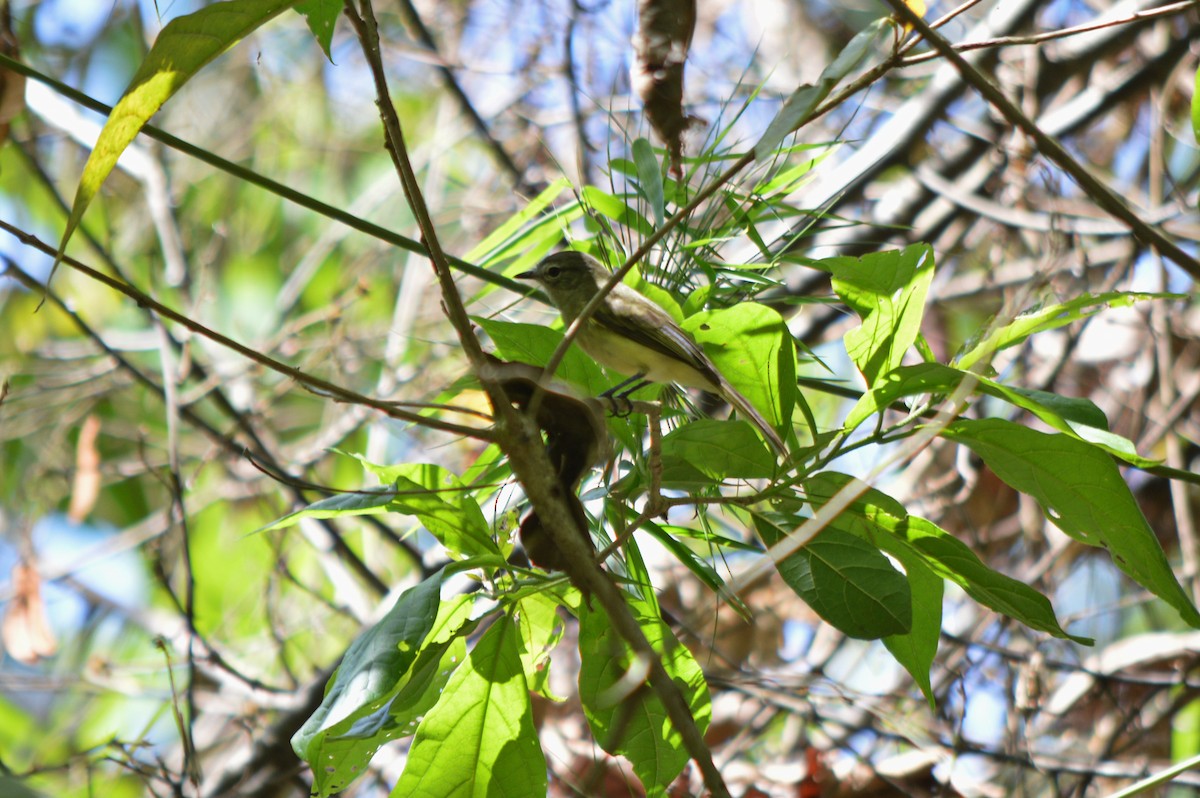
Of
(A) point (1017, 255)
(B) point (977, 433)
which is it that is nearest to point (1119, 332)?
(A) point (1017, 255)

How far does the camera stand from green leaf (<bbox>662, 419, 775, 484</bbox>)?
1.35m

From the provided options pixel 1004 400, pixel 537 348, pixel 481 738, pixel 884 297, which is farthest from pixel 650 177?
pixel 481 738

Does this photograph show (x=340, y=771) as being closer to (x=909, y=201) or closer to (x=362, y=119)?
(x=909, y=201)

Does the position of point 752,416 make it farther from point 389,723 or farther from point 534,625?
point 389,723

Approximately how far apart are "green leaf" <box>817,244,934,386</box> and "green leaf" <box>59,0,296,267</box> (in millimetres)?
780

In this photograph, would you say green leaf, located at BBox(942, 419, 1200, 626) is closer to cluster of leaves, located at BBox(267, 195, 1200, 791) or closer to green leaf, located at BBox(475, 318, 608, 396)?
cluster of leaves, located at BBox(267, 195, 1200, 791)

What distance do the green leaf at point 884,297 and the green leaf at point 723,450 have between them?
0.20 metres

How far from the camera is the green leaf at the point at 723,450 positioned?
135 centimetres

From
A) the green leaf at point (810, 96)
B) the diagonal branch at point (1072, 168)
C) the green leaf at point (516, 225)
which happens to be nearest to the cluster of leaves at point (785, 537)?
the diagonal branch at point (1072, 168)

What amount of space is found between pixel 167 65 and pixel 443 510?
62cm

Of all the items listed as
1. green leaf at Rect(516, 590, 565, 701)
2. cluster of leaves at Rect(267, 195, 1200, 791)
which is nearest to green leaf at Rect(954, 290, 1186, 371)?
cluster of leaves at Rect(267, 195, 1200, 791)

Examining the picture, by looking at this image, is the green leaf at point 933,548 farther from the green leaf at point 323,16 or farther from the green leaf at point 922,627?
the green leaf at point 323,16

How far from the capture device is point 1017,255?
4.59m

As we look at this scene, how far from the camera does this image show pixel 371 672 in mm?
1258
